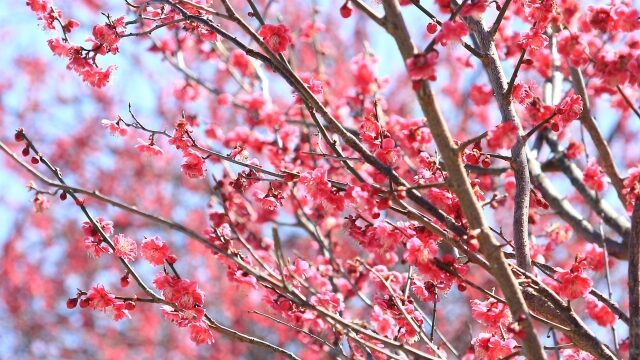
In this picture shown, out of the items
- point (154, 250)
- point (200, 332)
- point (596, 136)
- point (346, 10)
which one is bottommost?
point (200, 332)

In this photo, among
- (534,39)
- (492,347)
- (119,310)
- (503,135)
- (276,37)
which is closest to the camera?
(503,135)

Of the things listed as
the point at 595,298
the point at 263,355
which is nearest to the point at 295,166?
the point at 595,298

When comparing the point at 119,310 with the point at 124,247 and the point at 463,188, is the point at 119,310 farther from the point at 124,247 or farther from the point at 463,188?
the point at 463,188

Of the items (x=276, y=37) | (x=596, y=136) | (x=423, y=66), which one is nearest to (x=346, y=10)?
(x=276, y=37)

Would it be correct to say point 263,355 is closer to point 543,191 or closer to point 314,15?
point 314,15

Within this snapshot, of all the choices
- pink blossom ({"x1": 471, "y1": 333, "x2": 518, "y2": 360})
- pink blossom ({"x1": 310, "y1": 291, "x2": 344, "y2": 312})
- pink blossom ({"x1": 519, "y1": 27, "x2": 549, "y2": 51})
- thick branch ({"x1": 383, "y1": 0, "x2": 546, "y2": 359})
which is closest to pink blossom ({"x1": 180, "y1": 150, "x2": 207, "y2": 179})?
pink blossom ({"x1": 310, "y1": 291, "x2": 344, "y2": 312})

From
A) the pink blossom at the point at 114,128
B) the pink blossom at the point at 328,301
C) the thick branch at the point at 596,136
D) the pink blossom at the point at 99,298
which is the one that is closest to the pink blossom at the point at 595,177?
the thick branch at the point at 596,136

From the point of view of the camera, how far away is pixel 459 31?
8.07ft

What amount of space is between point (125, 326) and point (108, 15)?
8.51m

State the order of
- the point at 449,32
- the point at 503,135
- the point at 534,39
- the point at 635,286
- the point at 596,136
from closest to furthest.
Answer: the point at 449,32 < the point at 503,135 < the point at 635,286 < the point at 534,39 < the point at 596,136

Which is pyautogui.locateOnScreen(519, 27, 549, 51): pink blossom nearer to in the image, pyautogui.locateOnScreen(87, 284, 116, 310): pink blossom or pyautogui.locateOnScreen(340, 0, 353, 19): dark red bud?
Result: pyautogui.locateOnScreen(340, 0, 353, 19): dark red bud

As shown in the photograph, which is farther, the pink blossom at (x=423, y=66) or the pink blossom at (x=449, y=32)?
the pink blossom at (x=449, y=32)

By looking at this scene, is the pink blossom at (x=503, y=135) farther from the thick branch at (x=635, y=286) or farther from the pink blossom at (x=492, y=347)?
the pink blossom at (x=492, y=347)

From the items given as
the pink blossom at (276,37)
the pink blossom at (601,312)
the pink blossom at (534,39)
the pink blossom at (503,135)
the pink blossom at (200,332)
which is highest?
the pink blossom at (534,39)
